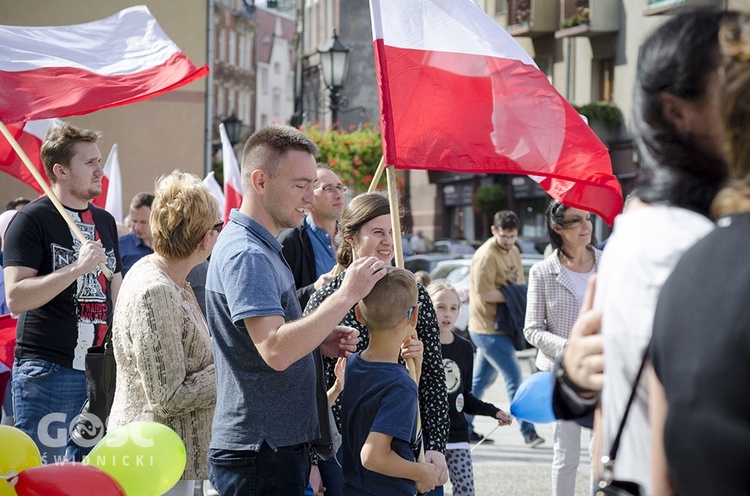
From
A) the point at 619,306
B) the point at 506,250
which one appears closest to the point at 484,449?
the point at 506,250

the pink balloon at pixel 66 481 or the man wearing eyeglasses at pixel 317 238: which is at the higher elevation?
the man wearing eyeglasses at pixel 317 238

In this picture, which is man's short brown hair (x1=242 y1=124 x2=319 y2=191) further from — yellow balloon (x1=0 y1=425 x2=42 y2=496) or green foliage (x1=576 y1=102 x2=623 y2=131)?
green foliage (x1=576 y1=102 x2=623 y2=131)

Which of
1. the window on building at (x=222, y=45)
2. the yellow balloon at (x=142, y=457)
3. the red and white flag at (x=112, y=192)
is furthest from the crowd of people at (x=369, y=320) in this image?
the window on building at (x=222, y=45)

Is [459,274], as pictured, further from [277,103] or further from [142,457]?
[277,103]

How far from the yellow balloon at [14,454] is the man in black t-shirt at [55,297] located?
110 cm

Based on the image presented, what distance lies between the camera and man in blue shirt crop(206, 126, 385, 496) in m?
3.35

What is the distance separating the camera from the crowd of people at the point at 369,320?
5.58 feet

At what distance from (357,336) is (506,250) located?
6139 millimetres

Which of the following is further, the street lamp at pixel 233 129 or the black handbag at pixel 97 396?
the street lamp at pixel 233 129

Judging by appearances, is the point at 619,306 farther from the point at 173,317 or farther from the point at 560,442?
the point at 560,442

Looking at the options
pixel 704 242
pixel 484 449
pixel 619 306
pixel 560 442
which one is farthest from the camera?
pixel 484 449

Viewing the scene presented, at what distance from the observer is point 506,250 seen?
10.0 metres

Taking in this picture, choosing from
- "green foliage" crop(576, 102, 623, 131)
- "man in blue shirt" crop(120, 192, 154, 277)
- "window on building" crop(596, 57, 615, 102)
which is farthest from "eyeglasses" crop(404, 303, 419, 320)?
"window on building" crop(596, 57, 615, 102)

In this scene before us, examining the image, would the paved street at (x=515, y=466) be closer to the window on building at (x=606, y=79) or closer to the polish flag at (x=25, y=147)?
the polish flag at (x=25, y=147)
